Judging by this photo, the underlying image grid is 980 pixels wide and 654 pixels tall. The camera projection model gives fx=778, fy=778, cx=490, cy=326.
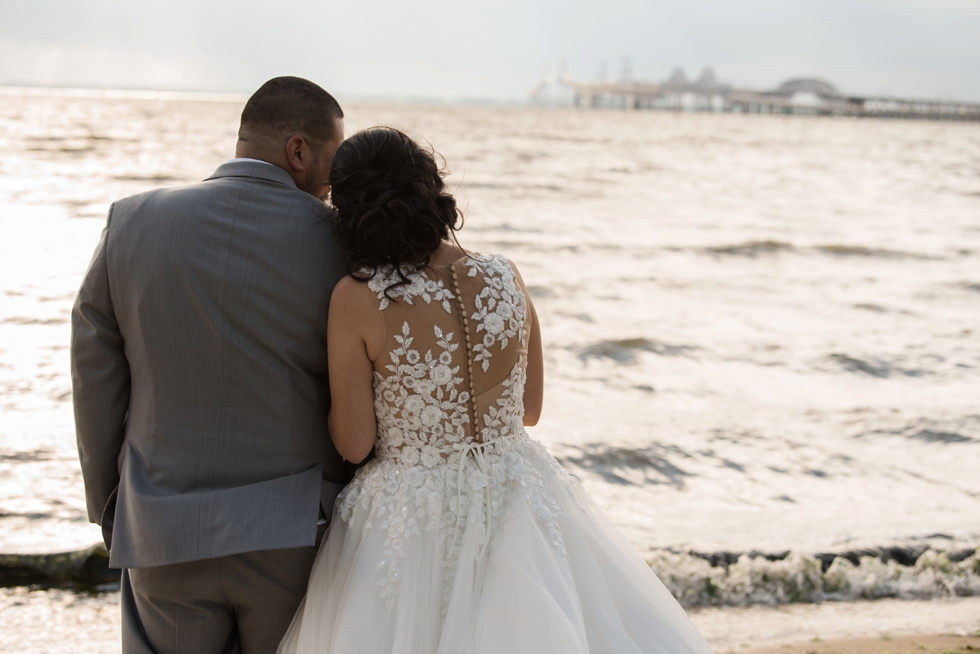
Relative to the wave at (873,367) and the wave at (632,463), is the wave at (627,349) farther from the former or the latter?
the wave at (632,463)

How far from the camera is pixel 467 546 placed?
1607 mm

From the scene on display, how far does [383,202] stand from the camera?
5.07 ft

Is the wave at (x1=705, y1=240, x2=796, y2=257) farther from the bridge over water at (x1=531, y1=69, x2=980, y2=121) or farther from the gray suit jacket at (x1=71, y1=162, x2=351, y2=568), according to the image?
the bridge over water at (x1=531, y1=69, x2=980, y2=121)

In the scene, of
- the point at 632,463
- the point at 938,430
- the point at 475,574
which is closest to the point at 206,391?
the point at 475,574

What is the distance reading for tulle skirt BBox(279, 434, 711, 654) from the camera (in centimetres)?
152

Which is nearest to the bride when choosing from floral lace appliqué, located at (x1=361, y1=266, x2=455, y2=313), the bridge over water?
floral lace appliqué, located at (x1=361, y1=266, x2=455, y2=313)

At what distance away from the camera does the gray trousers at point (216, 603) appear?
1556 millimetres

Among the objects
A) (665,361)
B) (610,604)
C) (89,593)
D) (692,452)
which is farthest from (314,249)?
(665,361)

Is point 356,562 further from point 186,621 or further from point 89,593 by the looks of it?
point 89,593

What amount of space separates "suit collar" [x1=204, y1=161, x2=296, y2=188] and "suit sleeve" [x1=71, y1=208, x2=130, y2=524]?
0.77ft

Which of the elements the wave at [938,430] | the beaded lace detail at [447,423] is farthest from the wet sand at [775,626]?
the wave at [938,430]

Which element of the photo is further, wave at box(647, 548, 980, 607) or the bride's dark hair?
wave at box(647, 548, 980, 607)

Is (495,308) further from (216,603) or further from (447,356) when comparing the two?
(216,603)

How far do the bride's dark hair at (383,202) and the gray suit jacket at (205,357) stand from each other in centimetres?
7
